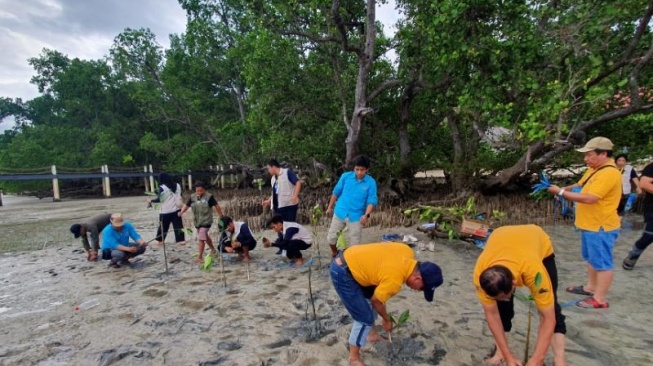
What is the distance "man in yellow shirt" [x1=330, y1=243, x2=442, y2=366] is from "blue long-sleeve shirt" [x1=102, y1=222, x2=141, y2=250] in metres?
4.24

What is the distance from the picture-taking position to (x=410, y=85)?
408 inches

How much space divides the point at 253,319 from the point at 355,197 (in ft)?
6.22

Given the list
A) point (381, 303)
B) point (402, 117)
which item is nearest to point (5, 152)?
point (402, 117)

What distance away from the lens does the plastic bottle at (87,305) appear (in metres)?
3.68

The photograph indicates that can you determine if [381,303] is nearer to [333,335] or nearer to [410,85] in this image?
[333,335]

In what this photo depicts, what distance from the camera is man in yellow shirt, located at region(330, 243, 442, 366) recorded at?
2143 millimetres

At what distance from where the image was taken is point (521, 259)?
1959 mm

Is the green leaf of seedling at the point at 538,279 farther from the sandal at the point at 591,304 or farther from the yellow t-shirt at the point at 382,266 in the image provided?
the sandal at the point at 591,304

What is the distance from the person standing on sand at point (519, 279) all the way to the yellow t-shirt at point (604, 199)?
4.01 feet

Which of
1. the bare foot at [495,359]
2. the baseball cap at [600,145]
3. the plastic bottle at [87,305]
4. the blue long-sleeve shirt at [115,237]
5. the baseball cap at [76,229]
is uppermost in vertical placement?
the baseball cap at [600,145]

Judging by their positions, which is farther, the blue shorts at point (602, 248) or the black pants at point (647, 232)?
the black pants at point (647, 232)

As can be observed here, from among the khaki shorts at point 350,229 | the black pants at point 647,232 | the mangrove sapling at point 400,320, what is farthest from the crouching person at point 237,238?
the black pants at point 647,232

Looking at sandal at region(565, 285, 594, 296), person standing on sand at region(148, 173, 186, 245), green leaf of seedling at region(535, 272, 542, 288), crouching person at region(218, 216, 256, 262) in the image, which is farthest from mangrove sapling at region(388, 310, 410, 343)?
person standing on sand at region(148, 173, 186, 245)

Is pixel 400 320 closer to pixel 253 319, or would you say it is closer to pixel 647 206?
pixel 253 319
